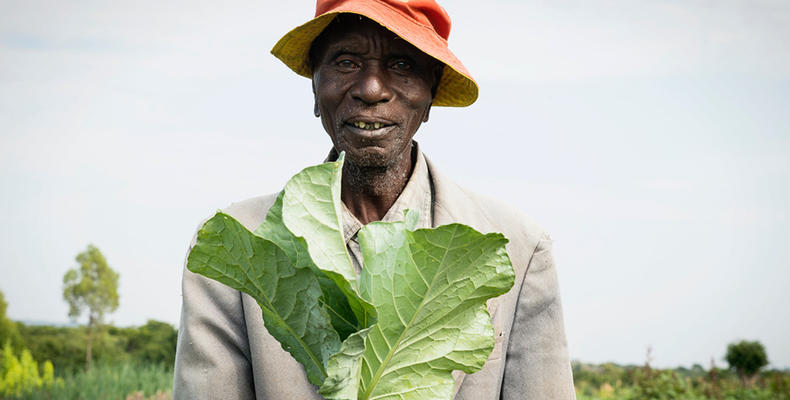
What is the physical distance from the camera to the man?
2135 millimetres

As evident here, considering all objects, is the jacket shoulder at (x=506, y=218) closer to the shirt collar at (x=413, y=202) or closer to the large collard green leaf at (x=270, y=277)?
the shirt collar at (x=413, y=202)

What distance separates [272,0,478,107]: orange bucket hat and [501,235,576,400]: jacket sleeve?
613 millimetres

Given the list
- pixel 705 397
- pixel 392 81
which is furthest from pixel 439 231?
pixel 705 397

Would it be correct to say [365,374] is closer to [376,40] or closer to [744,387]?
[376,40]

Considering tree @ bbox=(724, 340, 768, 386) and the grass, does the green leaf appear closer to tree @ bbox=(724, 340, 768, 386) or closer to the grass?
the grass

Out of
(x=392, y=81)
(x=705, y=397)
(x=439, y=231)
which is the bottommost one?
(x=705, y=397)

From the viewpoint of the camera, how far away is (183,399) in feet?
7.24

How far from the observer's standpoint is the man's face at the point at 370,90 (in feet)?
6.90

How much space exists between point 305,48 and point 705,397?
6.57 m

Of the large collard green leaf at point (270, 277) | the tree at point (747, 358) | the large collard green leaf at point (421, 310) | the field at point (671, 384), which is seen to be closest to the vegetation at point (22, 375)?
the field at point (671, 384)

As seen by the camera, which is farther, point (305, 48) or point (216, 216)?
point (305, 48)

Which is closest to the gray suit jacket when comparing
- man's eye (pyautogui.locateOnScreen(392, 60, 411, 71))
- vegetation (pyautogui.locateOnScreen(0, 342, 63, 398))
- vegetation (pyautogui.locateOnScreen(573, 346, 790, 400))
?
man's eye (pyautogui.locateOnScreen(392, 60, 411, 71))

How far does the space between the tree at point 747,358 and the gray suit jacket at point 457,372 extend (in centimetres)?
816

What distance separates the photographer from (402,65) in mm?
2178
